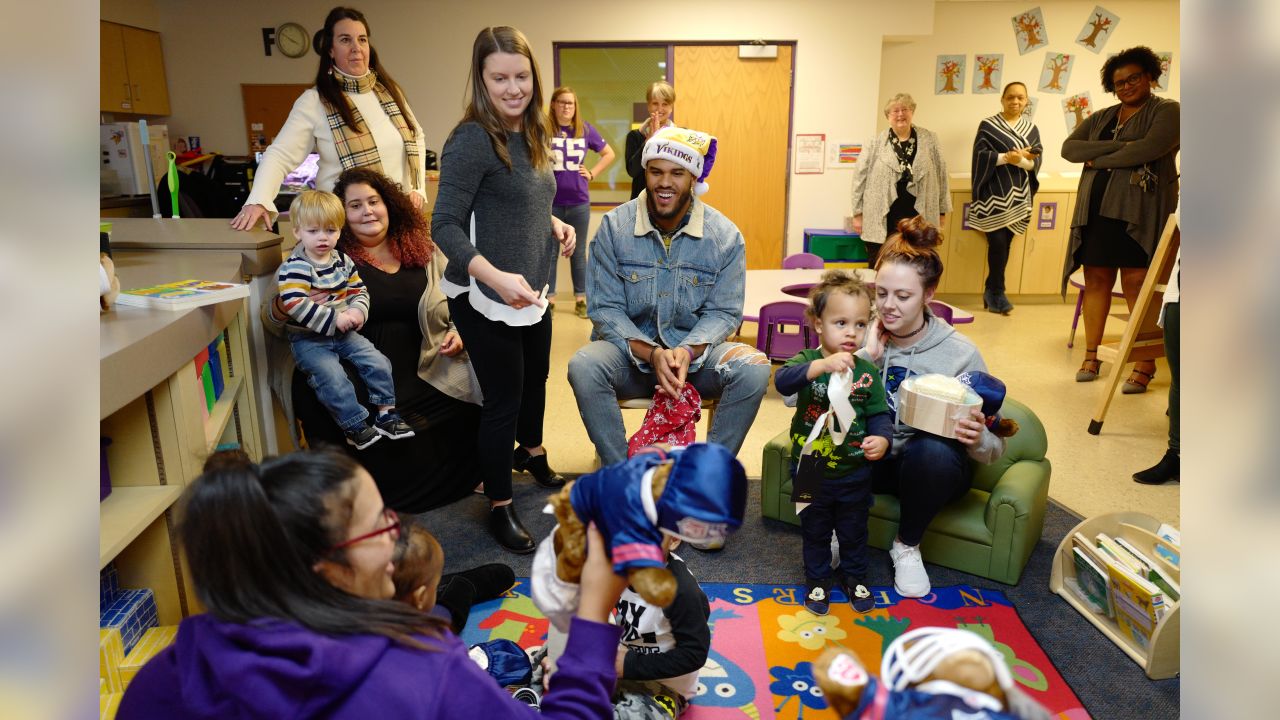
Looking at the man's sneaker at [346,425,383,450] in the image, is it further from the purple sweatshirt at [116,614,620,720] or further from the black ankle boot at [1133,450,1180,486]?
the black ankle boot at [1133,450,1180,486]

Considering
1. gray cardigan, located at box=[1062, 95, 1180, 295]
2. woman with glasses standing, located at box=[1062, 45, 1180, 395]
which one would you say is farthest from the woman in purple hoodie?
gray cardigan, located at box=[1062, 95, 1180, 295]

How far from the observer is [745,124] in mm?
6508

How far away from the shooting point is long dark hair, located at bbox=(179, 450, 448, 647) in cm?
87

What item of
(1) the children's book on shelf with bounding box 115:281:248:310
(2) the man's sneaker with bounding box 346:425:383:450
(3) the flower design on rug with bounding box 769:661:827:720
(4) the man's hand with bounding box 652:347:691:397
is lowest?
(3) the flower design on rug with bounding box 769:661:827:720

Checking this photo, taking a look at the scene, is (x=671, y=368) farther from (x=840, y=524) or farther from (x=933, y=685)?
(x=933, y=685)

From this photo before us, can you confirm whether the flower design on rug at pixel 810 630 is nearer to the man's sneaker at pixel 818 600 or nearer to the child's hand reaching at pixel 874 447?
the man's sneaker at pixel 818 600

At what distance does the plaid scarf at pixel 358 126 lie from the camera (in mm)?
2820

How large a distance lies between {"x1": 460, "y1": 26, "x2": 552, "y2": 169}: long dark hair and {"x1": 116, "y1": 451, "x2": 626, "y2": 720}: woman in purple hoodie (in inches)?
56.8

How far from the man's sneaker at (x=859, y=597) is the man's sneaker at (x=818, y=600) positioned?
0.06 meters

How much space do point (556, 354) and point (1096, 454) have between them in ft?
9.52

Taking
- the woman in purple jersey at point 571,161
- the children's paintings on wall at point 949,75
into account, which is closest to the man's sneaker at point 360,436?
the woman in purple jersey at point 571,161

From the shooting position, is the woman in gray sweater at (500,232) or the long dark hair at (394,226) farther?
the long dark hair at (394,226)
